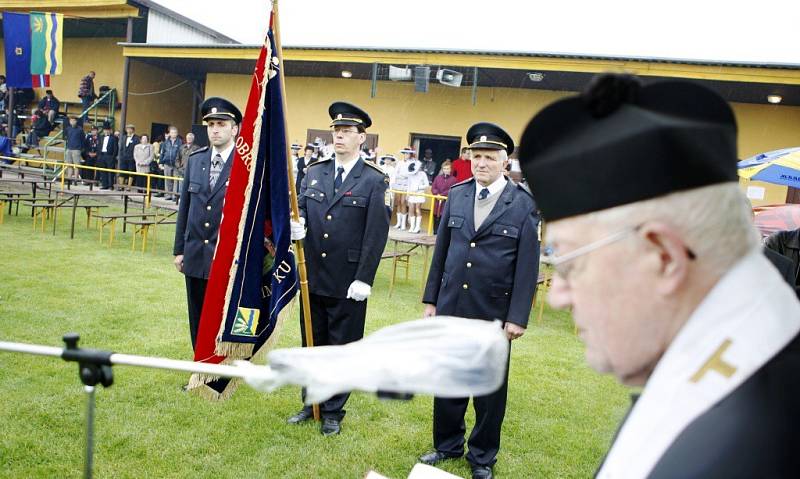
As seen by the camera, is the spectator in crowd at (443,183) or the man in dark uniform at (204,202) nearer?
the man in dark uniform at (204,202)

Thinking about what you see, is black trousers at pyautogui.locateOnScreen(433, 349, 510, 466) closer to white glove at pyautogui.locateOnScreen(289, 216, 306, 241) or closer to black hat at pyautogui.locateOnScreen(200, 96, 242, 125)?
white glove at pyautogui.locateOnScreen(289, 216, 306, 241)

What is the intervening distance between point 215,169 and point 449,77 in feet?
34.4

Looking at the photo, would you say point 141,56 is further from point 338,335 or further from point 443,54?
point 338,335

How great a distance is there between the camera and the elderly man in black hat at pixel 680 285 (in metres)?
0.81

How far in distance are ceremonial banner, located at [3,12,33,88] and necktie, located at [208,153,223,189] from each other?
8.21 m

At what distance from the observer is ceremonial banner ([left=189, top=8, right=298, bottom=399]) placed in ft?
11.9

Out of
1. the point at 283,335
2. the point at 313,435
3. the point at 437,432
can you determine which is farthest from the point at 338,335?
the point at 283,335

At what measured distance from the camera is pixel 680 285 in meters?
0.88

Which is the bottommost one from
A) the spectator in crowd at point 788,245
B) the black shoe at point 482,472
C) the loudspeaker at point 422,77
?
the black shoe at point 482,472

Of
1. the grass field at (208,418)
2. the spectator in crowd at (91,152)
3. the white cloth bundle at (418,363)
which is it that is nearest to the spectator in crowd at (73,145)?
the spectator in crowd at (91,152)

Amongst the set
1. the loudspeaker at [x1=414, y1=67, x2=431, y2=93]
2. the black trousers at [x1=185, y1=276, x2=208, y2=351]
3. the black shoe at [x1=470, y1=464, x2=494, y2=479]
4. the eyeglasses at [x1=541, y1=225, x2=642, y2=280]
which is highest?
the loudspeaker at [x1=414, y1=67, x2=431, y2=93]

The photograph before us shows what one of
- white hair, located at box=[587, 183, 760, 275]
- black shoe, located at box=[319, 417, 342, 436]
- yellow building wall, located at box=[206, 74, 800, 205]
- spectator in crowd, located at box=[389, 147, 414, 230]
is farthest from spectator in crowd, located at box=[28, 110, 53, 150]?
white hair, located at box=[587, 183, 760, 275]

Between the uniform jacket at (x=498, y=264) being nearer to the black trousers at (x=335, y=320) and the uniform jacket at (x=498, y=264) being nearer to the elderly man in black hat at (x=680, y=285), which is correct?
the black trousers at (x=335, y=320)

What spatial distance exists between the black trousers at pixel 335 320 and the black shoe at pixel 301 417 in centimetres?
3
